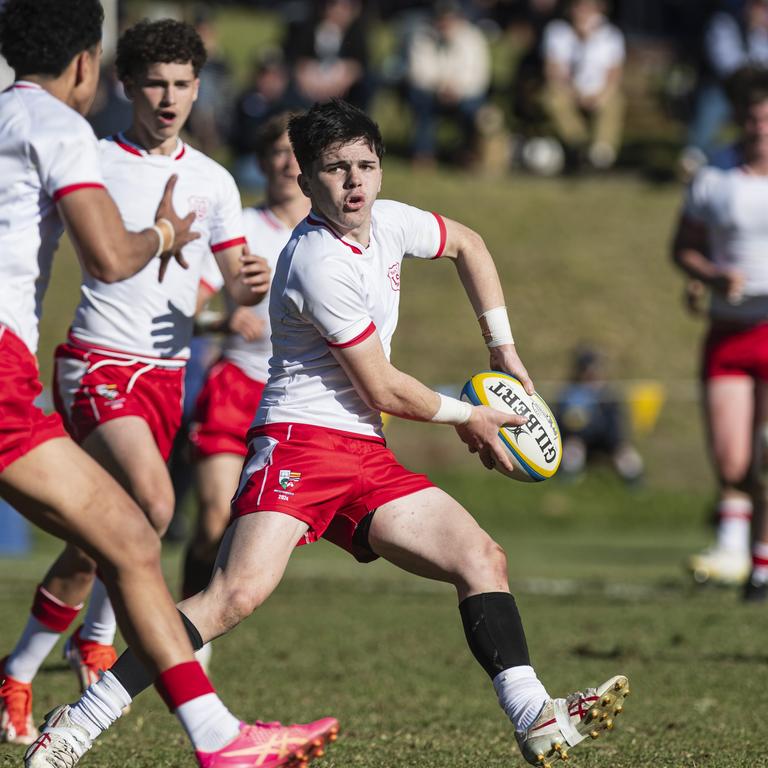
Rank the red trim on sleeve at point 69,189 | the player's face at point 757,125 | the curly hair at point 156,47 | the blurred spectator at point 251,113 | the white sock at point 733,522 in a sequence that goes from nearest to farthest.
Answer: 1. the red trim on sleeve at point 69,189
2. the curly hair at point 156,47
3. the player's face at point 757,125
4. the white sock at point 733,522
5. the blurred spectator at point 251,113

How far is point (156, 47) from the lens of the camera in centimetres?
597

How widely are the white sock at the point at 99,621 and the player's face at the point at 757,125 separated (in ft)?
15.7

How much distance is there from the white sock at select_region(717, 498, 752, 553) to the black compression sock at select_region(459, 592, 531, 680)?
16.3 feet

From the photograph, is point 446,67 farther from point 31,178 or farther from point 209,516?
point 31,178

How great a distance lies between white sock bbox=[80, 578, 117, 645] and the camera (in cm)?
626

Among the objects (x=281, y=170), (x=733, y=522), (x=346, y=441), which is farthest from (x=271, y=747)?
(x=733, y=522)

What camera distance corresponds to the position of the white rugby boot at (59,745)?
4.55 m

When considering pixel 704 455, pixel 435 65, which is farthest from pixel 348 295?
pixel 435 65

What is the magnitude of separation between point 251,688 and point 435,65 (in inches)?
622

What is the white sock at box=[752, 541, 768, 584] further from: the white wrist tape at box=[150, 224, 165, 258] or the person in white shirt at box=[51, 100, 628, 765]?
the white wrist tape at box=[150, 224, 165, 258]

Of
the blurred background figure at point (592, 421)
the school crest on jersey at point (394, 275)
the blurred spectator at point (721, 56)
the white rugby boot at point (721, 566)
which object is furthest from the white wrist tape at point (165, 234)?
the blurred spectator at point (721, 56)

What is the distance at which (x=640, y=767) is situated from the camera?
488cm

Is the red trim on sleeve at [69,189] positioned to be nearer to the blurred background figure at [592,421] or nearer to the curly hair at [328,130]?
the curly hair at [328,130]

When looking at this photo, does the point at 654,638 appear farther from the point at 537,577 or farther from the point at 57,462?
the point at 57,462
